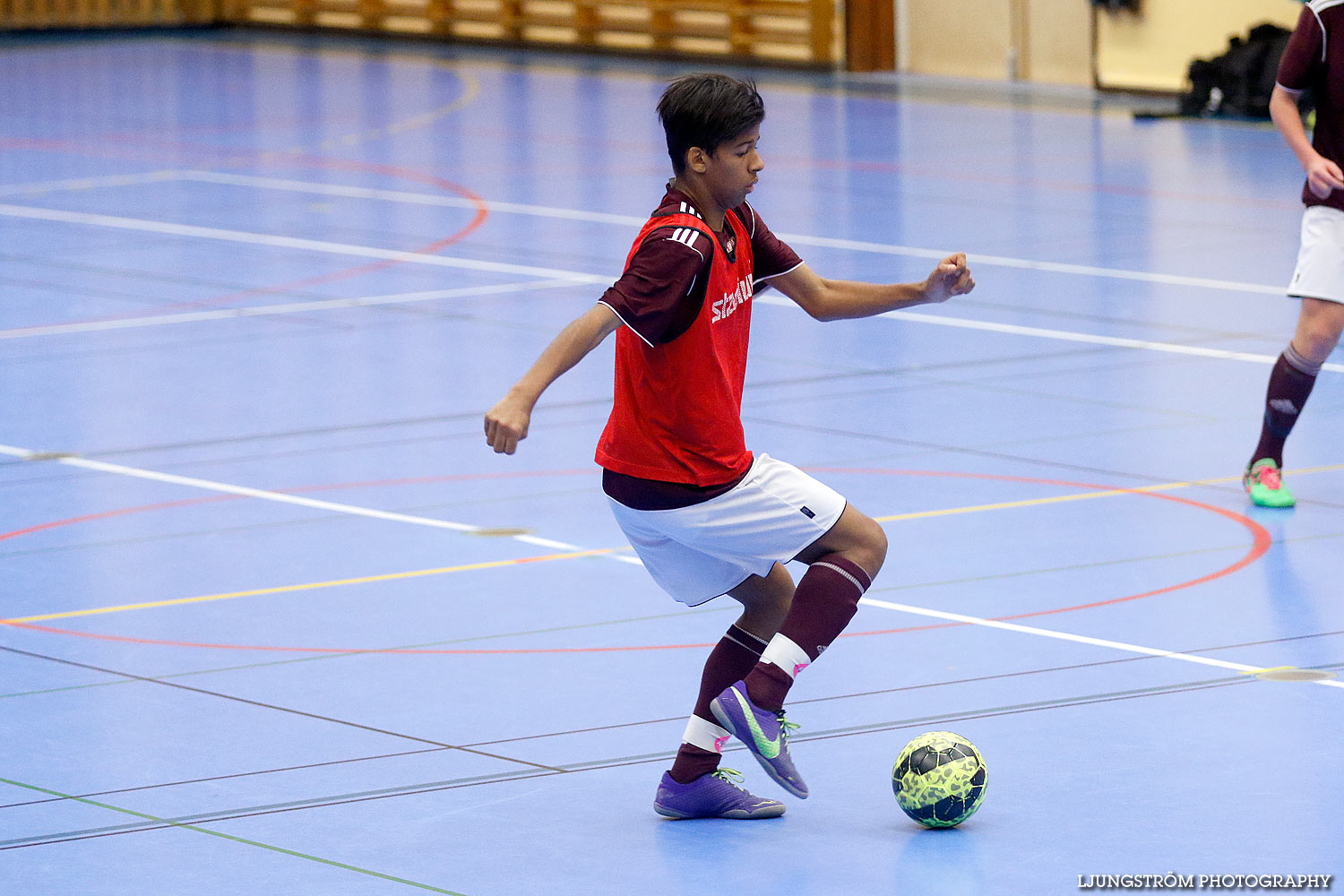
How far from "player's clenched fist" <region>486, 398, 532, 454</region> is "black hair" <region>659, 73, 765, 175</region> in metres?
0.71

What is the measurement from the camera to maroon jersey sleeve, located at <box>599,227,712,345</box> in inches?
192

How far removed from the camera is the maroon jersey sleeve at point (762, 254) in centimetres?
532

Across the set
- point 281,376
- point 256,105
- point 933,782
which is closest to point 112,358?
point 281,376

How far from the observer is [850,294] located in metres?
5.55

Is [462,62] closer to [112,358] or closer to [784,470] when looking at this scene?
[112,358]

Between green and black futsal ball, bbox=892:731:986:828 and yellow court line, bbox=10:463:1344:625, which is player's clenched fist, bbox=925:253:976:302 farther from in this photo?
yellow court line, bbox=10:463:1344:625

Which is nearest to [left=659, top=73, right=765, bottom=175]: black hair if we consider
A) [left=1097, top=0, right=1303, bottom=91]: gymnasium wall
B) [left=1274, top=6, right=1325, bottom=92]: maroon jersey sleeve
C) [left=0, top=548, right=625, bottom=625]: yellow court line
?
[left=0, top=548, right=625, bottom=625]: yellow court line

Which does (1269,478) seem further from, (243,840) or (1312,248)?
(243,840)

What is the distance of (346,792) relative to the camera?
215 inches

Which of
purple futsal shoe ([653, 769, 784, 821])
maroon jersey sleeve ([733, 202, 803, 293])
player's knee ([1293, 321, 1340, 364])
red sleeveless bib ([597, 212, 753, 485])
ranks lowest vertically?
purple futsal shoe ([653, 769, 784, 821])

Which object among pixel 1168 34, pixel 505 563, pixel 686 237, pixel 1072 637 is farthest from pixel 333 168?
pixel 686 237

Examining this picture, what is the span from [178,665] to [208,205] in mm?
12011

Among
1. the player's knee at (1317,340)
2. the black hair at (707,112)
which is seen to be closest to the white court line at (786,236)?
the player's knee at (1317,340)

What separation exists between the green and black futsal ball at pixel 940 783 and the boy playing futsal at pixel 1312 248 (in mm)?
3514
